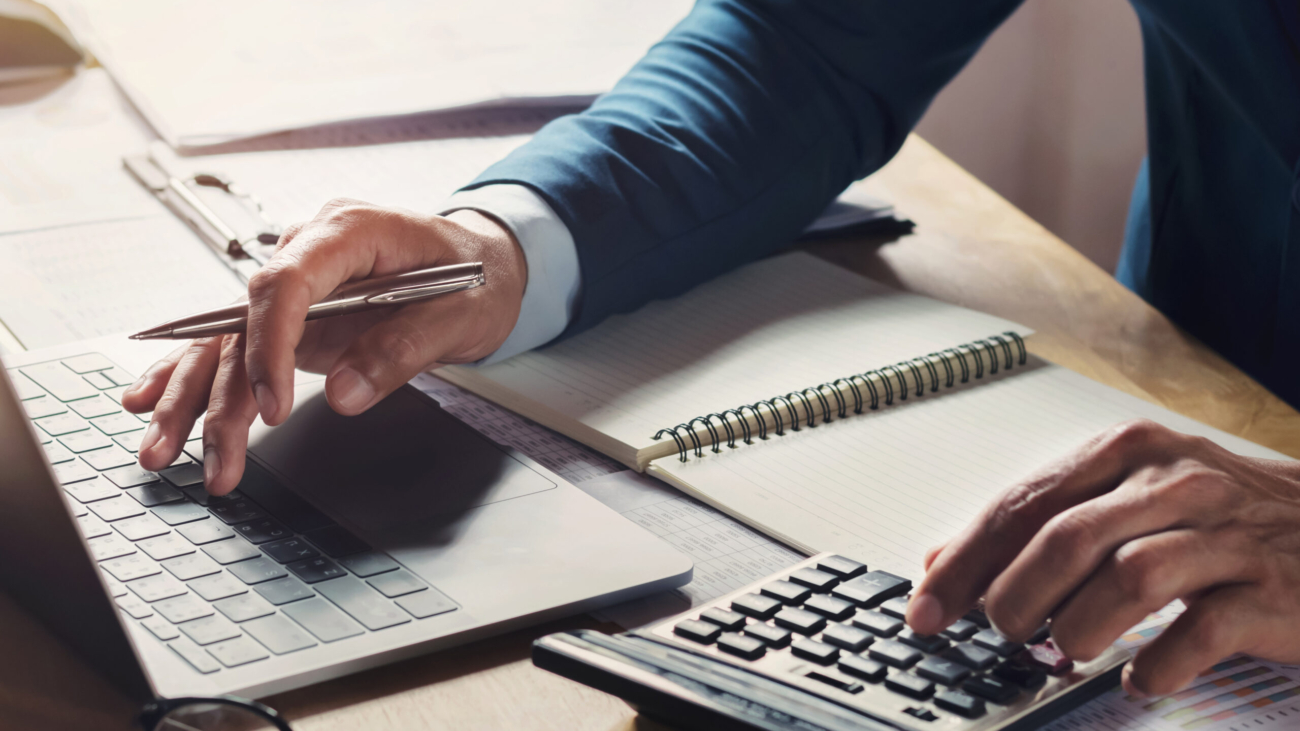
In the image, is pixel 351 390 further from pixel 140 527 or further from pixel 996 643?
pixel 996 643

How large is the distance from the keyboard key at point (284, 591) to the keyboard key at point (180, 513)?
0.25 feet

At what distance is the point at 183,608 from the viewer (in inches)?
18.0

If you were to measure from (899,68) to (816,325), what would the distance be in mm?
313

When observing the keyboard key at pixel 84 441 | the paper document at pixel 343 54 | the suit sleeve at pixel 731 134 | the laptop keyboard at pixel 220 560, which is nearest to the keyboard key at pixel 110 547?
the laptop keyboard at pixel 220 560

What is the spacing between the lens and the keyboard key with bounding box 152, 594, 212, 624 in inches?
17.7

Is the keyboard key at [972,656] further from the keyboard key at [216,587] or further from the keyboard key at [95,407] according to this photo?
the keyboard key at [95,407]

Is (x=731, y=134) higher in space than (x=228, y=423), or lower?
higher

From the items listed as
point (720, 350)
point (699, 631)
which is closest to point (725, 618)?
point (699, 631)

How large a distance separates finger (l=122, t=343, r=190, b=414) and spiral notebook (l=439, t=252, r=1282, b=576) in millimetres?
176

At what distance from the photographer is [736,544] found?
56 cm

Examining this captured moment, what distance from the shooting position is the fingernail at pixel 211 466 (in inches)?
21.4

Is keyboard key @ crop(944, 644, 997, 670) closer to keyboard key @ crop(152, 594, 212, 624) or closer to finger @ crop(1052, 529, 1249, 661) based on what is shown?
finger @ crop(1052, 529, 1249, 661)

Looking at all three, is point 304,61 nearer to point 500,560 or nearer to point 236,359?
point 236,359

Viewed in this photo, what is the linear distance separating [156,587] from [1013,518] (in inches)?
14.3
